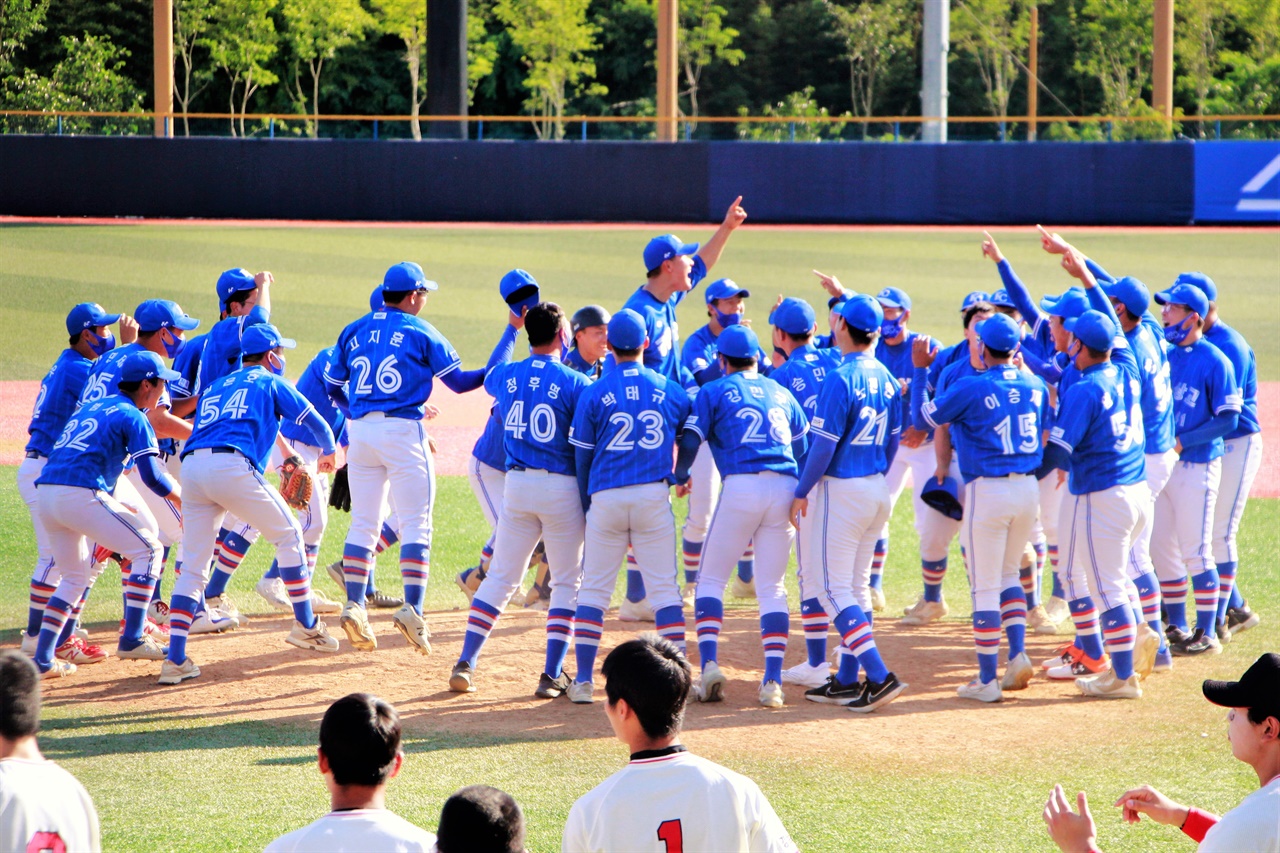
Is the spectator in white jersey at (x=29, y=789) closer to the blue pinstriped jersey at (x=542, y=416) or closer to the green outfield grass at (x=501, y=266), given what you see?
the blue pinstriped jersey at (x=542, y=416)

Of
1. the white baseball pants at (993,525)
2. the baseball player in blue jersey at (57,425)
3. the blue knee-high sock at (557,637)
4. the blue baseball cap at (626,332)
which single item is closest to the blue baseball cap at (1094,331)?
the white baseball pants at (993,525)

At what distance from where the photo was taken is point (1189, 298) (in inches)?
315

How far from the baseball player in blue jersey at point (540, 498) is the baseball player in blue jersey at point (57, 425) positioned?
6.99 feet

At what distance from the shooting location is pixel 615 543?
678 centimetres

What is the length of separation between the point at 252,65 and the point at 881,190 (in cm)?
1891

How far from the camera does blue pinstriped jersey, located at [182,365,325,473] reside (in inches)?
281

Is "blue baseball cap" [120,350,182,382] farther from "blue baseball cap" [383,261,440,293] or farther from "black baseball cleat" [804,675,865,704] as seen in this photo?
"black baseball cleat" [804,675,865,704]

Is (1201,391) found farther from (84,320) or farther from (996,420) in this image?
(84,320)

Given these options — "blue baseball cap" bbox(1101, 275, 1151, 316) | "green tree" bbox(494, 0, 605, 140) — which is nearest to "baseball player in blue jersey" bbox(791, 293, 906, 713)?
"blue baseball cap" bbox(1101, 275, 1151, 316)

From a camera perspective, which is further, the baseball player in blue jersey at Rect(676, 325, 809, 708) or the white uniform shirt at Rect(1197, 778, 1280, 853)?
the baseball player in blue jersey at Rect(676, 325, 809, 708)

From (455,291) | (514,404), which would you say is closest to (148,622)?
(514,404)

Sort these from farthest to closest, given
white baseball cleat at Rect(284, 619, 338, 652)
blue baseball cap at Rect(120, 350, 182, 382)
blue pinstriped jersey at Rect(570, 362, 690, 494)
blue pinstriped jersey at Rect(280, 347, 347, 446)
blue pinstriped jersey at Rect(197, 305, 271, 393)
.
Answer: blue pinstriped jersey at Rect(280, 347, 347, 446)
blue pinstriped jersey at Rect(197, 305, 271, 393)
white baseball cleat at Rect(284, 619, 338, 652)
blue baseball cap at Rect(120, 350, 182, 382)
blue pinstriped jersey at Rect(570, 362, 690, 494)

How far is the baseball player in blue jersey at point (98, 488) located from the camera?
22.6ft

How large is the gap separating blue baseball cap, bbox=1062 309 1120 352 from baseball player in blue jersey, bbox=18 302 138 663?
5260 mm
